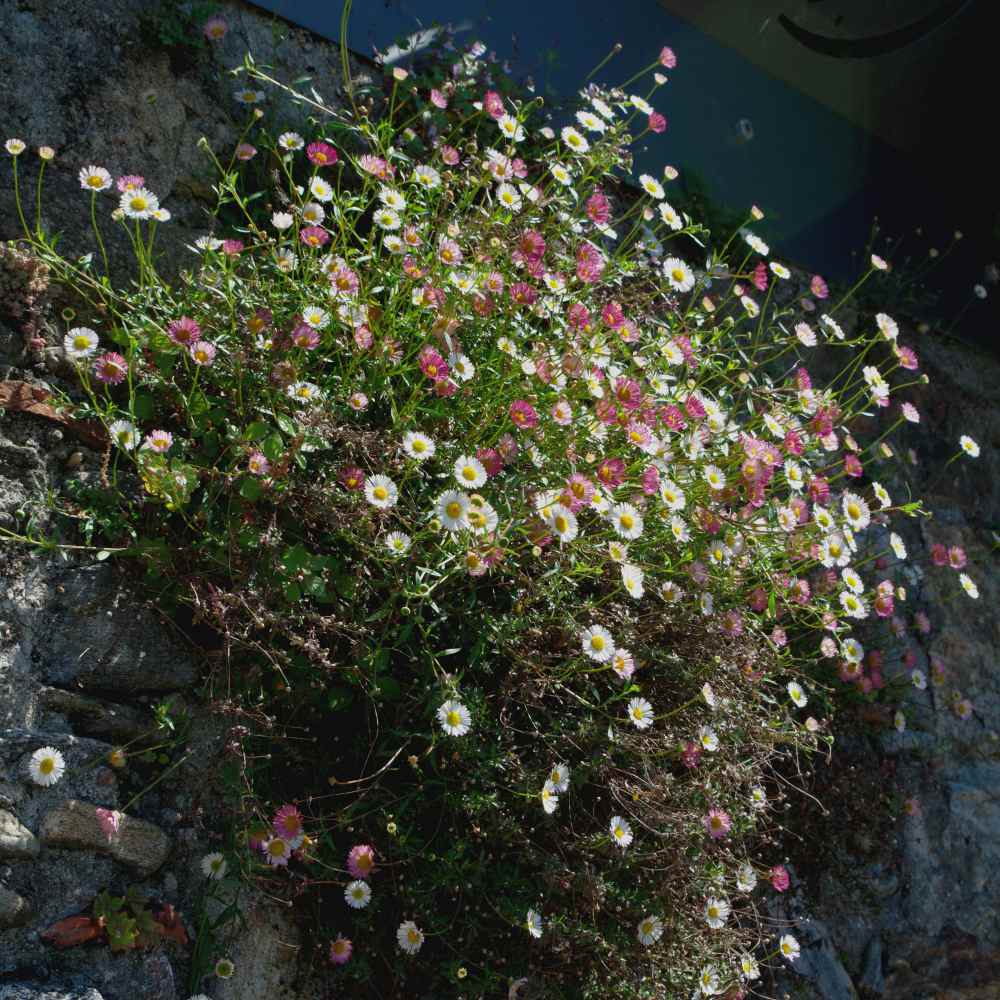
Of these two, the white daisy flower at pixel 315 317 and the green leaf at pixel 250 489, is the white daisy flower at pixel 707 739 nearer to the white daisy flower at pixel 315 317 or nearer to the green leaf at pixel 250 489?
the green leaf at pixel 250 489

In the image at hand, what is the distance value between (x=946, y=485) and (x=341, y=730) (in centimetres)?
289

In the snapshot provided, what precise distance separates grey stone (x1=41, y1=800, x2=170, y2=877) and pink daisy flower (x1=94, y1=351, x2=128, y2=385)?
2.64 feet

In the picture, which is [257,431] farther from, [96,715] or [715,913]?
[715,913]

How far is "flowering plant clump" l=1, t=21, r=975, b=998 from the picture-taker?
6.57 ft

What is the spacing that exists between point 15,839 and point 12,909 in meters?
0.11

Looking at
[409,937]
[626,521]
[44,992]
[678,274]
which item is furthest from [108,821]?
[678,274]

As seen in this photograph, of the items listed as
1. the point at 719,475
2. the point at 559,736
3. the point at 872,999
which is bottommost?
the point at 872,999

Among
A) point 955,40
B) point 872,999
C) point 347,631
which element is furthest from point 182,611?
point 955,40

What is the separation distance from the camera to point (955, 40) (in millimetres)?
4363

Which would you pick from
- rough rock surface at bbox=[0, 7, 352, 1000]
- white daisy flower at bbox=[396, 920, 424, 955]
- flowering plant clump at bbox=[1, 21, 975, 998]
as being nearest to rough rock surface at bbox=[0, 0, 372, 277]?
rough rock surface at bbox=[0, 7, 352, 1000]

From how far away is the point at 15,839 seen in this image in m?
1.74

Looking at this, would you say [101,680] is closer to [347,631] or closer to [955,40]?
[347,631]

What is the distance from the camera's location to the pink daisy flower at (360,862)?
190 cm

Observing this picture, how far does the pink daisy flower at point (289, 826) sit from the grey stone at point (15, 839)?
406mm
